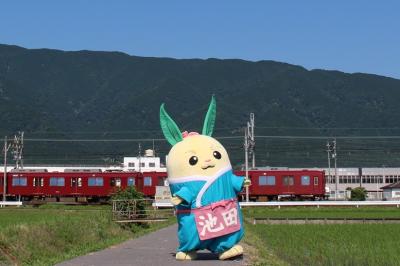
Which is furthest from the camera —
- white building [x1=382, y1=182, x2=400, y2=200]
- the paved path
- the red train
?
A: white building [x1=382, y1=182, x2=400, y2=200]

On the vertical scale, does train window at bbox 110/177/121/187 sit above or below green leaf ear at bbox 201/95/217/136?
below

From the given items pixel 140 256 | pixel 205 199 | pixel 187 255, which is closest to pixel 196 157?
pixel 205 199

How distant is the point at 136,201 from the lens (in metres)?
25.7

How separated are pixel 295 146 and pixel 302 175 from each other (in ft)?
408

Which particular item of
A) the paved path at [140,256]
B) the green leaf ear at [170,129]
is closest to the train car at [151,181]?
the paved path at [140,256]

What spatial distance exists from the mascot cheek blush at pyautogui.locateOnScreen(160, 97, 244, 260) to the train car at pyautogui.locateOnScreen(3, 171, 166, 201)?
3656cm

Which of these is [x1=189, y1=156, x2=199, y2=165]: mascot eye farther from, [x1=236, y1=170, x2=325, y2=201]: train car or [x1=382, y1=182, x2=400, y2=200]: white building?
[x1=382, y1=182, x2=400, y2=200]: white building

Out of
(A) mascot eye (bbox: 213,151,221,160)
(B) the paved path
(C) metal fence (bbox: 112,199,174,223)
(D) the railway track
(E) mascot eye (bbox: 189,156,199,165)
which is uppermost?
(A) mascot eye (bbox: 213,151,221,160)

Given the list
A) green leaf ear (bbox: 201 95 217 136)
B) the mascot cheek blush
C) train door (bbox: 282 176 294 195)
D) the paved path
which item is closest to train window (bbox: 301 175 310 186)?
train door (bbox: 282 176 294 195)

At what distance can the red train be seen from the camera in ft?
161

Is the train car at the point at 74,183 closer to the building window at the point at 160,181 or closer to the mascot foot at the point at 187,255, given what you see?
the building window at the point at 160,181

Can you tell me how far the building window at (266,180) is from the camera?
4888cm

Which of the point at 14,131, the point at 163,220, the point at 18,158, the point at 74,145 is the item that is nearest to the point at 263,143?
the point at 74,145

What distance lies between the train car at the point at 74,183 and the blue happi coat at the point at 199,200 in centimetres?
3664
